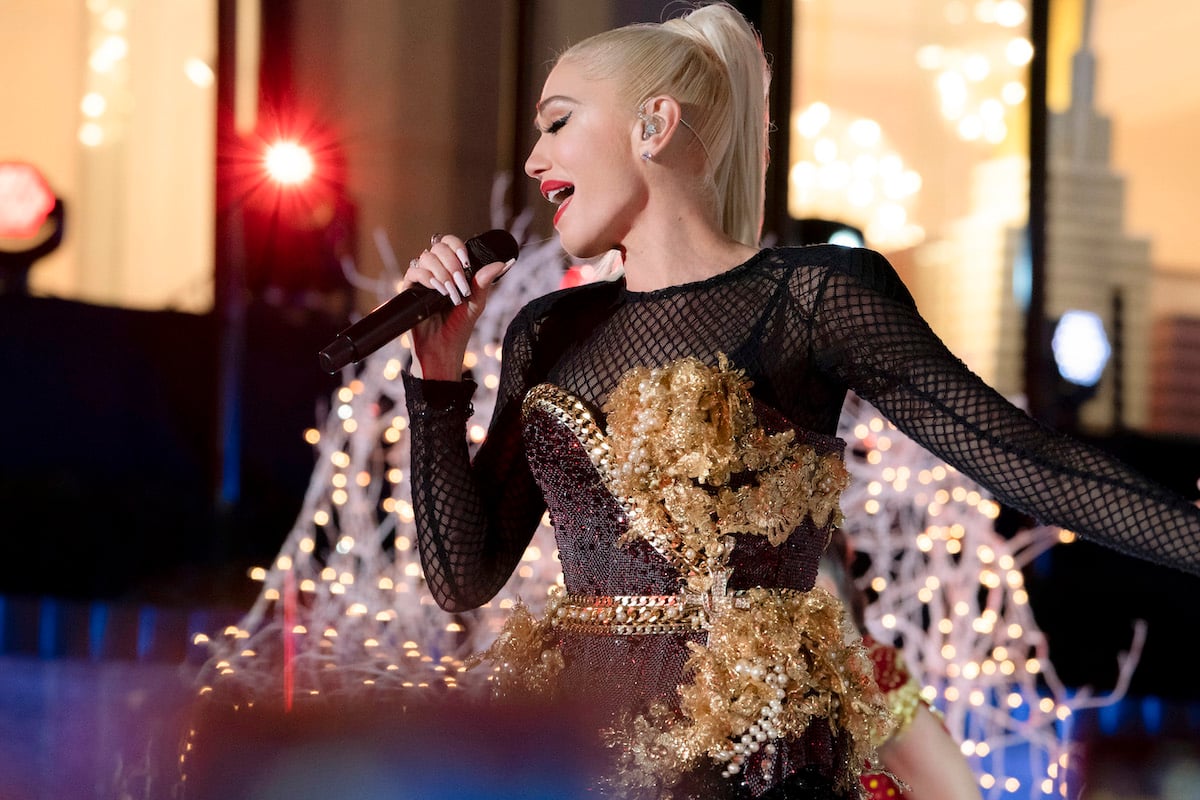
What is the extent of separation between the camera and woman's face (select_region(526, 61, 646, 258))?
4.46 feet

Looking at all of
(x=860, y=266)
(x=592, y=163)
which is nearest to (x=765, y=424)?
(x=860, y=266)

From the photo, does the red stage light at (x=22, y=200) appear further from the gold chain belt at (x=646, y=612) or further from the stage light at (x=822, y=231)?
the gold chain belt at (x=646, y=612)

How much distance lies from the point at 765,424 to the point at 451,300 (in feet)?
1.11

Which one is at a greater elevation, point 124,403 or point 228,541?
point 124,403

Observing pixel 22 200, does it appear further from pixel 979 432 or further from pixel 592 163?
pixel 979 432

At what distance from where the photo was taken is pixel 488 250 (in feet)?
4.58

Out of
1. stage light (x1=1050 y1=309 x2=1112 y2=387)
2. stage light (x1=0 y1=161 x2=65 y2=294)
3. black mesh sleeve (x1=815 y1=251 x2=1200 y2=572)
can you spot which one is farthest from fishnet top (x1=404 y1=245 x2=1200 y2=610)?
stage light (x1=1050 y1=309 x2=1112 y2=387)

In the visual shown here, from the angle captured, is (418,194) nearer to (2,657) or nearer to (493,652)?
(2,657)

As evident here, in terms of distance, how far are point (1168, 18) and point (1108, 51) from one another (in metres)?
0.46

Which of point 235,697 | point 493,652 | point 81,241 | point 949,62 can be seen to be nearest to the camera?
point 235,697

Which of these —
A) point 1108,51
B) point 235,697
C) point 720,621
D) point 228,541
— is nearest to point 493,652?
point 720,621

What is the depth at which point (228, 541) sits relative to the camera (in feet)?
16.1

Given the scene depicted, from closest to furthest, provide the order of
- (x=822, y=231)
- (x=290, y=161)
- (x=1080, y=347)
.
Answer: (x=290, y=161)
(x=822, y=231)
(x=1080, y=347)

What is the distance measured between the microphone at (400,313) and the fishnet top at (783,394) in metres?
0.09
